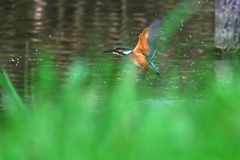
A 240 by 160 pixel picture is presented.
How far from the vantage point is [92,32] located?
1032 centimetres

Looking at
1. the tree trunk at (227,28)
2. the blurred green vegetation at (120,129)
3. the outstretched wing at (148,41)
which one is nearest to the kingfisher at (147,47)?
the outstretched wing at (148,41)

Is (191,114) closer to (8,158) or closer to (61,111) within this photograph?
(61,111)

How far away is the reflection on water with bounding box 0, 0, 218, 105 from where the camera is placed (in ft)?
26.6

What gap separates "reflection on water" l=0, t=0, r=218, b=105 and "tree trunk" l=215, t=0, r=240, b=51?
260 mm

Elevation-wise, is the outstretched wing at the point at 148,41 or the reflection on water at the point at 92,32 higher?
the outstretched wing at the point at 148,41

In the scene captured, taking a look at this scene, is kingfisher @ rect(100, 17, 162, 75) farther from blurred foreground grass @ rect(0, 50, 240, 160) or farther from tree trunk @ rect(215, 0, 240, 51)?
tree trunk @ rect(215, 0, 240, 51)

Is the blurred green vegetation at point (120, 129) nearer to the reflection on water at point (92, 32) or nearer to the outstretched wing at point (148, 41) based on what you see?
the outstretched wing at point (148, 41)

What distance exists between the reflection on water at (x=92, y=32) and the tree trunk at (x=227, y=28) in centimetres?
26

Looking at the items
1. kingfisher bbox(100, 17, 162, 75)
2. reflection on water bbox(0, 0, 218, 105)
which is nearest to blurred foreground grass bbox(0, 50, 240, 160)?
kingfisher bbox(100, 17, 162, 75)

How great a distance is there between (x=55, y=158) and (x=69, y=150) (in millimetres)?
40

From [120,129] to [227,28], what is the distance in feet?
24.9

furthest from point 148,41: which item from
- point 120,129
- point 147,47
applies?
point 120,129

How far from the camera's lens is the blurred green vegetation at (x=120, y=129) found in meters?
1.81

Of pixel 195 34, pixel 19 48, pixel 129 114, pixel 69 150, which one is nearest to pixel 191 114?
pixel 129 114
